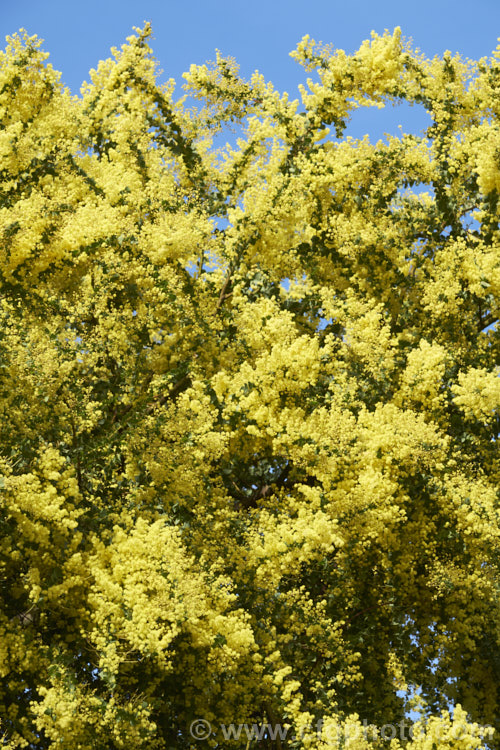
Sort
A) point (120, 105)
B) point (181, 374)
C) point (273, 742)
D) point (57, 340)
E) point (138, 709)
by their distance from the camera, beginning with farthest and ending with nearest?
point (120, 105), point (181, 374), point (57, 340), point (273, 742), point (138, 709)

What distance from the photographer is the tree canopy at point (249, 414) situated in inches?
423

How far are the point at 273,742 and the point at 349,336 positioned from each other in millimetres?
7575

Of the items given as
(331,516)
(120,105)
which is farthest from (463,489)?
(120,105)

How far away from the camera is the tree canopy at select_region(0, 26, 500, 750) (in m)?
10.7

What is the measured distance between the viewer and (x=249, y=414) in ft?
45.6

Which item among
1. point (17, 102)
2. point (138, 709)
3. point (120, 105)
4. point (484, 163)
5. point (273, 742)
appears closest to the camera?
point (138, 709)

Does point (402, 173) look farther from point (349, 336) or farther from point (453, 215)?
point (349, 336)

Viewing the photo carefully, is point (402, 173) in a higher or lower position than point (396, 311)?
higher

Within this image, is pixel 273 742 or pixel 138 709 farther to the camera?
pixel 273 742

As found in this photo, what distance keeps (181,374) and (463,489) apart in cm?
572

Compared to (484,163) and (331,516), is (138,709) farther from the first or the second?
(484,163)

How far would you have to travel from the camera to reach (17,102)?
19.3m

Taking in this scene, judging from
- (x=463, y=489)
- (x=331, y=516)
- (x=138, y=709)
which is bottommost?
(x=138, y=709)

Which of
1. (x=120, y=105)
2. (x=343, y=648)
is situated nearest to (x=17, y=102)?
(x=120, y=105)
